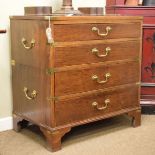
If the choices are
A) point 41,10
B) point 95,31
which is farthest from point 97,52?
point 41,10

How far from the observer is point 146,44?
2432 millimetres

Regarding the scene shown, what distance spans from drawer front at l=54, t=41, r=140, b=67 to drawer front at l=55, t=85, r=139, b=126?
0.22 metres

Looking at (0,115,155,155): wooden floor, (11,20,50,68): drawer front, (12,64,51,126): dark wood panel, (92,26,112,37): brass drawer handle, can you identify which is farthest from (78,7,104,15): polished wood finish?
(0,115,155,155): wooden floor

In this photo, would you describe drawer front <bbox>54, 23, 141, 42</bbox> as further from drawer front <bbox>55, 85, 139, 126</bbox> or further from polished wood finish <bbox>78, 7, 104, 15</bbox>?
drawer front <bbox>55, 85, 139, 126</bbox>

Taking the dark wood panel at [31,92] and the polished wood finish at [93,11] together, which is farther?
the polished wood finish at [93,11]

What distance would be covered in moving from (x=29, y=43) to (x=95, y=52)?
0.40 m

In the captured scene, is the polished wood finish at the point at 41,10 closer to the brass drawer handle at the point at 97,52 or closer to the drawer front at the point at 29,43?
the drawer front at the point at 29,43

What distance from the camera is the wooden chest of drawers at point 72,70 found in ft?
5.97

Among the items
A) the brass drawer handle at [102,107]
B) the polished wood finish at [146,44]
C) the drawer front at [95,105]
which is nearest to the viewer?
the drawer front at [95,105]

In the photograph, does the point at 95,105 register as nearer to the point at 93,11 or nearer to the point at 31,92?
the point at 31,92

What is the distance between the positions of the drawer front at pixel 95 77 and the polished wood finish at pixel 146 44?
0.84ft

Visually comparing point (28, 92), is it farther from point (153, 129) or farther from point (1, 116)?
point (153, 129)

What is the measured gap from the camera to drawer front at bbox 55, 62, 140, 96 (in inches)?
72.9

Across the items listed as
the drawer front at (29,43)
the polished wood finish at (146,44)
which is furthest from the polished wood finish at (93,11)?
the drawer front at (29,43)
